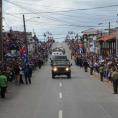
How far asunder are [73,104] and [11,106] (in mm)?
3100

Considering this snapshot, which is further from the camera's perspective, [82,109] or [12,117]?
[82,109]

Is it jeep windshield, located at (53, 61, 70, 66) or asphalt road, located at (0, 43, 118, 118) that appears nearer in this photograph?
asphalt road, located at (0, 43, 118, 118)

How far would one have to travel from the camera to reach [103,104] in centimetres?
2817

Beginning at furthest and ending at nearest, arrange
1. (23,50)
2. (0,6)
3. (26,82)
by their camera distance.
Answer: (23,50)
(26,82)
(0,6)

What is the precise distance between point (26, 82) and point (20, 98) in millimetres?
16263

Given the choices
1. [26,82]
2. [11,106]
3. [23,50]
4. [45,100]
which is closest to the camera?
[11,106]

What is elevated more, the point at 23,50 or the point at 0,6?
the point at 0,6

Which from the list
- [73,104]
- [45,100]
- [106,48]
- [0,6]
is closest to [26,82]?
[0,6]

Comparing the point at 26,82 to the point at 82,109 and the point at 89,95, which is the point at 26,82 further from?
the point at 82,109

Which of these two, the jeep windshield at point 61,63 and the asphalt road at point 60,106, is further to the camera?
the jeep windshield at point 61,63

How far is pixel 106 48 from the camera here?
94750 millimetres

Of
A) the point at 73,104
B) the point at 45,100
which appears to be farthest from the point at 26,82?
the point at 73,104

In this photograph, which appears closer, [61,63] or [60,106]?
[60,106]

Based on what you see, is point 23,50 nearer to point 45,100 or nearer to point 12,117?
point 45,100
